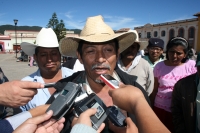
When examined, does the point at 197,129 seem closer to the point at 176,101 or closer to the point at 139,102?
the point at 176,101

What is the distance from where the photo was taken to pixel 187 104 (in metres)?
2.35

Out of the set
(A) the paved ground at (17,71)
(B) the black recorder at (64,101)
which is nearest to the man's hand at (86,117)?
(B) the black recorder at (64,101)

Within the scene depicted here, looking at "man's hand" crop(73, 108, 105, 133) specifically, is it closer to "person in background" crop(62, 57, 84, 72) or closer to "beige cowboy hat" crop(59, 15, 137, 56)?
"beige cowboy hat" crop(59, 15, 137, 56)

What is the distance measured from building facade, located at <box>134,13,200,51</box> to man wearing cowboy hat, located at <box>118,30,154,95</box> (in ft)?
147

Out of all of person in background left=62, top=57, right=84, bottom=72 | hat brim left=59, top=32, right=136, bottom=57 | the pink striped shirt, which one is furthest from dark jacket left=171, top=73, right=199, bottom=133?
person in background left=62, top=57, right=84, bottom=72

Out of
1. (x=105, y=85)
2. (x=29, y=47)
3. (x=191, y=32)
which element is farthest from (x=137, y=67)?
(x=191, y=32)

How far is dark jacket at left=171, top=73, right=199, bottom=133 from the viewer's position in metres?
2.32

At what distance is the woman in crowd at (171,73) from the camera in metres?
3.11

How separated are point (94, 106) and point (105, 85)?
92 centimetres

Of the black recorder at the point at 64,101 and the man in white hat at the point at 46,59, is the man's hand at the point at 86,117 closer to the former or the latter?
the black recorder at the point at 64,101

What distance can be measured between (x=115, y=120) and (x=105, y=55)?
0.92 metres

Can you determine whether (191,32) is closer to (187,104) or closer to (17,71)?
(17,71)

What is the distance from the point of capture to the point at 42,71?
2977 mm

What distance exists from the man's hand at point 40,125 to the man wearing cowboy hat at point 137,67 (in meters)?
2.19
